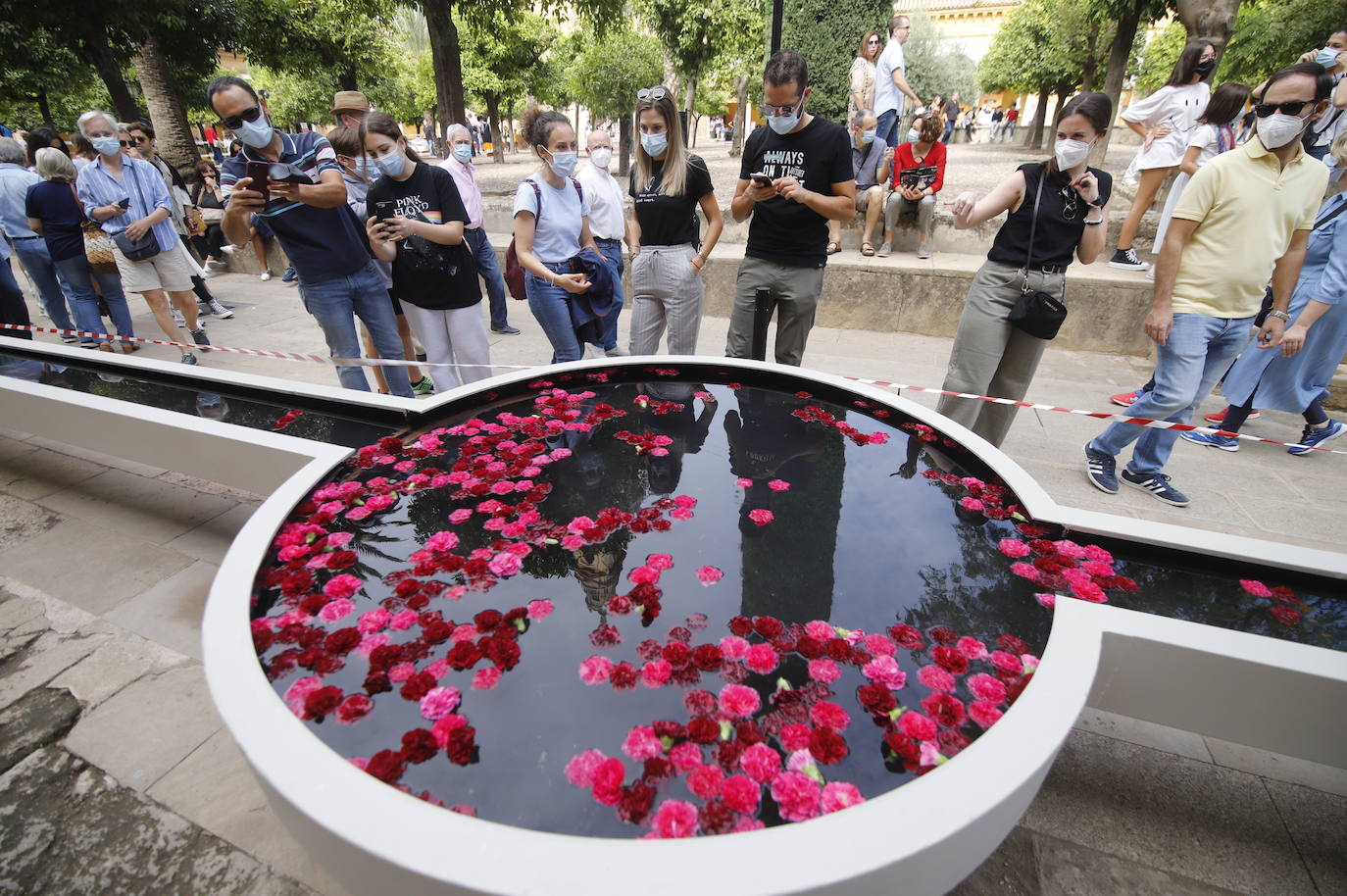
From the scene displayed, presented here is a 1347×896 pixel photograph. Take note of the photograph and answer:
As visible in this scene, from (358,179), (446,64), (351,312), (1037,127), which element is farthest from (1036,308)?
(1037,127)

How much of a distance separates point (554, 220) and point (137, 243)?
396cm

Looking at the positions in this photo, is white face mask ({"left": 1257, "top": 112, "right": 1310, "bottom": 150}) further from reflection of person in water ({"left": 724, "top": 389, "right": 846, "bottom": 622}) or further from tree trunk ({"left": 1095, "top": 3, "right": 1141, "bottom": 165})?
tree trunk ({"left": 1095, "top": 3, "right": 1141, "bottom": 165})

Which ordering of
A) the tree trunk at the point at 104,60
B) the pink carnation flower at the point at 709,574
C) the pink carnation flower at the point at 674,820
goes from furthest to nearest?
the tree trunk at the point at 104,60, the pink carnation flower at the point at 709,574, the pink carnation flower at the point at 674,820

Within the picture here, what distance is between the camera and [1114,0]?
10289 millimetres

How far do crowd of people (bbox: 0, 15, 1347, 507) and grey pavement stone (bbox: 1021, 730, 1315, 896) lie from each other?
1.89m

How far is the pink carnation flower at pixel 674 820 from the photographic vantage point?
1.08 metres

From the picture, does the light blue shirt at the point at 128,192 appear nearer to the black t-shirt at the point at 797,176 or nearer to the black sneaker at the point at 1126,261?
the black t-shirt at the point at 797,176

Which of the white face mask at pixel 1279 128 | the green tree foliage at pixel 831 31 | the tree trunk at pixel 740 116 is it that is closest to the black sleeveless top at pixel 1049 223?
the white face mask at pixel 1279 128

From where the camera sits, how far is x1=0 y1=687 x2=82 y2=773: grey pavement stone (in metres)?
1.99

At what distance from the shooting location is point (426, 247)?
3.34 metres

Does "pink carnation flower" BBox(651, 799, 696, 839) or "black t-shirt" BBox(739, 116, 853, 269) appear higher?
"black t-shirt" BBox(739, 116, 853, 269)

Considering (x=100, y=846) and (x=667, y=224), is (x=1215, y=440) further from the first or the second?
(x=100, y=846)

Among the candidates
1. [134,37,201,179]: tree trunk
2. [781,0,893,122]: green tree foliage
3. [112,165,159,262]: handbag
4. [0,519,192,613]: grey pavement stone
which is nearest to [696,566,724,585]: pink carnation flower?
[0,519,192,613]: grey pavement stone

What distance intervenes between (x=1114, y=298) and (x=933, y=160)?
235cm
